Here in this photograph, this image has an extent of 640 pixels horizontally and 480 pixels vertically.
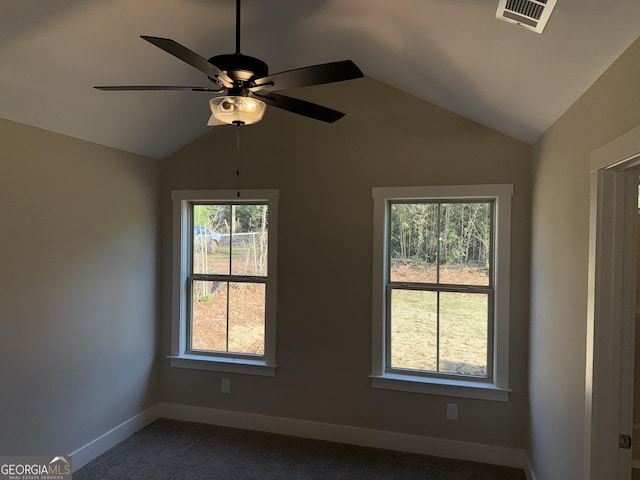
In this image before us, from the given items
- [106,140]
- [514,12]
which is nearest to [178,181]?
[106,140]

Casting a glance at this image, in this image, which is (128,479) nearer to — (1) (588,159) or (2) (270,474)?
(2) (270,474)

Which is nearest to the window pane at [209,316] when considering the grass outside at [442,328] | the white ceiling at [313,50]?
the grass outside at [442,328]

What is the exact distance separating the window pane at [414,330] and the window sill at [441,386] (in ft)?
0.38

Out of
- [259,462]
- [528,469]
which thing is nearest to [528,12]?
[528,469]

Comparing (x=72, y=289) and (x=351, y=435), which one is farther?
(x=351, y=435)

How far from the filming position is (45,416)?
8.62 ft

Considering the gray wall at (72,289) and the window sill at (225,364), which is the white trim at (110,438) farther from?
the window sill at (225,364)

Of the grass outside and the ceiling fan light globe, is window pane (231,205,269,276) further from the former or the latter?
the ceiling fan light globe

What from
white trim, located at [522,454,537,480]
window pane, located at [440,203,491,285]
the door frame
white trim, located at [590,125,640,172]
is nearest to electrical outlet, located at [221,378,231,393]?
window pane, located at [440,203,491,285]

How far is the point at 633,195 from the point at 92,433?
3.71 metres

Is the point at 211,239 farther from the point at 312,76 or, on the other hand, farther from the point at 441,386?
the point at 312,76

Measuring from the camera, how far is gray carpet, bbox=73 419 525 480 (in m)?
2.82

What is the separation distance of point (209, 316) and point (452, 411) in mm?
2256

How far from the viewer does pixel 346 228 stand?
3.24 m
